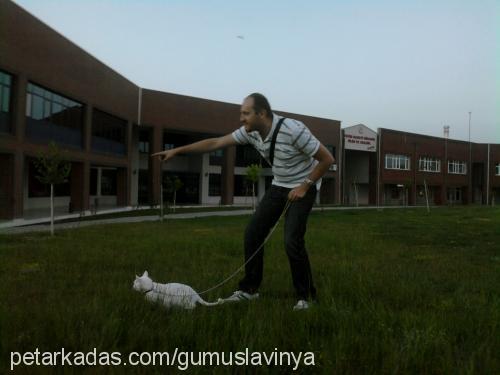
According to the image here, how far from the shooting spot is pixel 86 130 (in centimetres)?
2680

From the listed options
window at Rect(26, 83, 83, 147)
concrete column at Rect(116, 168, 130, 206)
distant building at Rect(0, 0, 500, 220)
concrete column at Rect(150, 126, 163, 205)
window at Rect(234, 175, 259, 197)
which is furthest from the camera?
window at Rect(234, 175, 259, 197)

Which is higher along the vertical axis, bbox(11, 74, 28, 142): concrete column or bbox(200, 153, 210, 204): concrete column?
bbox(11, 74, 28, 142): concrete column

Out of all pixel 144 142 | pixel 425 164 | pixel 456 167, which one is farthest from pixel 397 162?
pixel 144 142

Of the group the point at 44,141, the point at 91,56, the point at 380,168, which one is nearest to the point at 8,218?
the point at 44,141

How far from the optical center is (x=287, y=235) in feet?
13.4

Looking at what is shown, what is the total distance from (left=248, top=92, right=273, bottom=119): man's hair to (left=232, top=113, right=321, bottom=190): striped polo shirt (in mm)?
140

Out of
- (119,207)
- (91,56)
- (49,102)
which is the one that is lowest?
(119,207)

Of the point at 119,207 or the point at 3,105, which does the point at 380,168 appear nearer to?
the point at 119,207

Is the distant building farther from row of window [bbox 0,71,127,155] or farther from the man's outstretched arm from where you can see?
the man's outstretched arm

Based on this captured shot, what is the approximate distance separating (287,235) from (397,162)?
53.6 m

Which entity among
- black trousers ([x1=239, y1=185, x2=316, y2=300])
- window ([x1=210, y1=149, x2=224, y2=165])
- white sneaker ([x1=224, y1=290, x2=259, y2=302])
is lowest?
white sneaker ([x1=224, y1=290, x2=259, y2=302])

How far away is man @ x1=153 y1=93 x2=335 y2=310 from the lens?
3982mm

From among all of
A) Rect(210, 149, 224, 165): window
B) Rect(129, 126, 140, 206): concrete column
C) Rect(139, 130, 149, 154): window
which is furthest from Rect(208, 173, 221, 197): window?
Rect(129, 126, 140, 206): concrete column

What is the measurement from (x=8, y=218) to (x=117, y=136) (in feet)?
46.7
